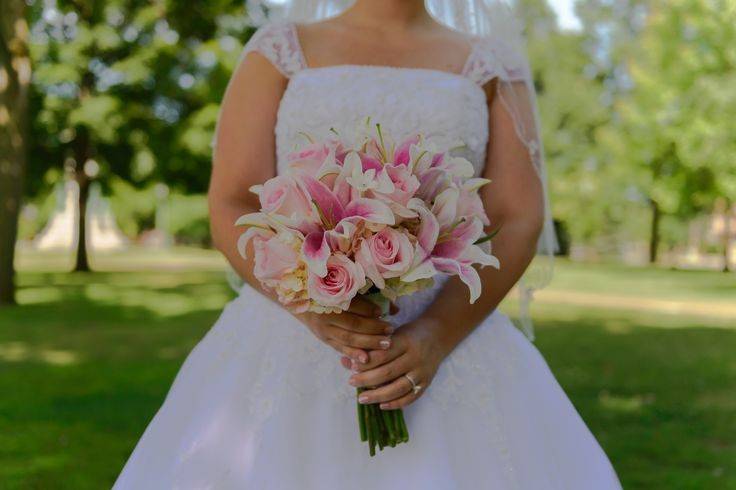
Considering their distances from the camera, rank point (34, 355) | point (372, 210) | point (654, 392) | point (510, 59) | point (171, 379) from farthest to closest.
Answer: point (34, 355) < point (171, 379) < point (654, 392) < point (510, 59) < point (372, 210)

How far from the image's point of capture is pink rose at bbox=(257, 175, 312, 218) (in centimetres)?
187

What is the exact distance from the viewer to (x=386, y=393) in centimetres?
205

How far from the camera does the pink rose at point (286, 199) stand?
1873mm

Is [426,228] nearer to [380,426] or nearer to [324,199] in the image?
[324,199]

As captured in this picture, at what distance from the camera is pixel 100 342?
39.9 ft

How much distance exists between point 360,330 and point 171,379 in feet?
24.6

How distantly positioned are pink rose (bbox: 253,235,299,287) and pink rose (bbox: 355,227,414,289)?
15 cm


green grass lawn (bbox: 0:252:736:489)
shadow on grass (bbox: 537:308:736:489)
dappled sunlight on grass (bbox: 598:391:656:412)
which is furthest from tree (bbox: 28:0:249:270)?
dappled sunlight on grass (bbox: 598:391:656:412)

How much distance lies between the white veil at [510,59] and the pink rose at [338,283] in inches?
35.8

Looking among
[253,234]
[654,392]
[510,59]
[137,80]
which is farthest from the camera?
[137,80]

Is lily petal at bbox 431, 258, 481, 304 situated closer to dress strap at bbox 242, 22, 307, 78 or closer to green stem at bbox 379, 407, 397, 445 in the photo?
green stem at bbox 379, 407, 397, 445

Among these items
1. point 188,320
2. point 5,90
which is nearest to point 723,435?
point 188,320

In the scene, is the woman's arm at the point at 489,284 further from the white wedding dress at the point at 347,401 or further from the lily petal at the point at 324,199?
the lily petal at the point at 324,199

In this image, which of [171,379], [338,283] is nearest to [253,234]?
[338,283]
